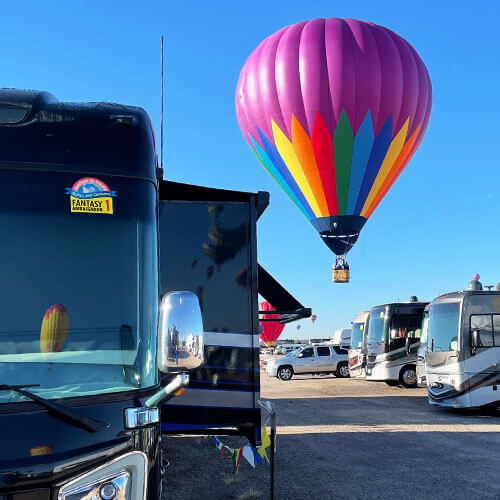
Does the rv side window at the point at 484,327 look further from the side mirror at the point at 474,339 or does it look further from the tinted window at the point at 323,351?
the tinted window at the point at 323,351

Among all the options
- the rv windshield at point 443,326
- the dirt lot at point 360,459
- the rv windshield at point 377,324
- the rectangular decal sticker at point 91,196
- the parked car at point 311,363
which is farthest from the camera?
the parked car at point 311,363

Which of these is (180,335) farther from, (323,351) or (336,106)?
(323,351)

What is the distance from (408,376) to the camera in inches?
857

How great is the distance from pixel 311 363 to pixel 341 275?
433cm

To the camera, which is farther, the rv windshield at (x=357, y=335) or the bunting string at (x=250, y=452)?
the rv windshield at (x=357, y=335)

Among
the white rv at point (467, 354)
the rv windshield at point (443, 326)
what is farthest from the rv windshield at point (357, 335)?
the white rv at point (467, 354)

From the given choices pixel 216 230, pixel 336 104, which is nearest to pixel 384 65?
pixel 336 104

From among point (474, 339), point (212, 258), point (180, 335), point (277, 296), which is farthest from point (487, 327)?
point (180, 335)

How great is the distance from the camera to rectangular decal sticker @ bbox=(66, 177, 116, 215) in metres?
2.85

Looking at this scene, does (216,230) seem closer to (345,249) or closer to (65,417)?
(65,417)

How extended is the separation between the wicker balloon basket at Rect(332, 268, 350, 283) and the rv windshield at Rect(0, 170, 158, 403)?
25575mm

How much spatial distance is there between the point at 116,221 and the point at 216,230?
273 centimetres

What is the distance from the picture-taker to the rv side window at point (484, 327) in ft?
46.6

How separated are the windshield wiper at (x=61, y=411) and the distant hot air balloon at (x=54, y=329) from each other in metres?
0.23
